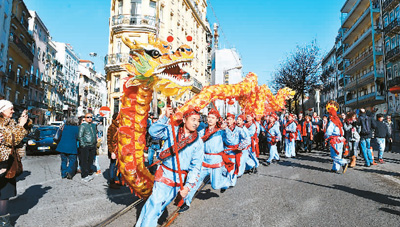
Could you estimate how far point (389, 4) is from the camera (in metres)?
27.7

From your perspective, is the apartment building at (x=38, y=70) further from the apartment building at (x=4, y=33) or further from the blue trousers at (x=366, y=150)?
the blue trousers at (x=366, y=150)

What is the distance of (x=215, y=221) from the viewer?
403 centimetres

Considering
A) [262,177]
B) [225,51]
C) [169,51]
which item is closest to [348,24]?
[225,51]

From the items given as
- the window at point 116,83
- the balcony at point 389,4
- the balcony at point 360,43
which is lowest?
the window at point 116,83

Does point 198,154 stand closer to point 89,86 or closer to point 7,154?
point 7,154

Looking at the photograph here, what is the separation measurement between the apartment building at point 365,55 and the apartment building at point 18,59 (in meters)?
34.7

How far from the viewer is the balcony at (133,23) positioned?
81.5 ft

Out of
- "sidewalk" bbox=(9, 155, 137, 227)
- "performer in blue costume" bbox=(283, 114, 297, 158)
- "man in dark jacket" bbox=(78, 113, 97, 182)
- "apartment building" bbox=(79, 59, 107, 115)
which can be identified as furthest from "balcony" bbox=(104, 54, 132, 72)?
"apartment building" bbox=(79, 59, 107, 115)

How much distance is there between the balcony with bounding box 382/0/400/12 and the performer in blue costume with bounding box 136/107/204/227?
31279mm

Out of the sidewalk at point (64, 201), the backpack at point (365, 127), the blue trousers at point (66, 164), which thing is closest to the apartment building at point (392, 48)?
the backpack at point (365, 127)

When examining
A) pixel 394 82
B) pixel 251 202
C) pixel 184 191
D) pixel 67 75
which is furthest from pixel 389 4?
pixel 67 75

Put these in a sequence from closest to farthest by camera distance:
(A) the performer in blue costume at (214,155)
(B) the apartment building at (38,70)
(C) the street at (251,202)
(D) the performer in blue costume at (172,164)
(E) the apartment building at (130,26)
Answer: (D) the performer in blue costume at (172,164)
(C) the street at (251,202)
(A) the performer in blue costume at (214,155)
(E) the apartment building at (130,26)
(B) the apartment building at (38,70)

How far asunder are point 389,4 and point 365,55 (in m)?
6.72

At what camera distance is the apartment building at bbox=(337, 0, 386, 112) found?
30.0 m
